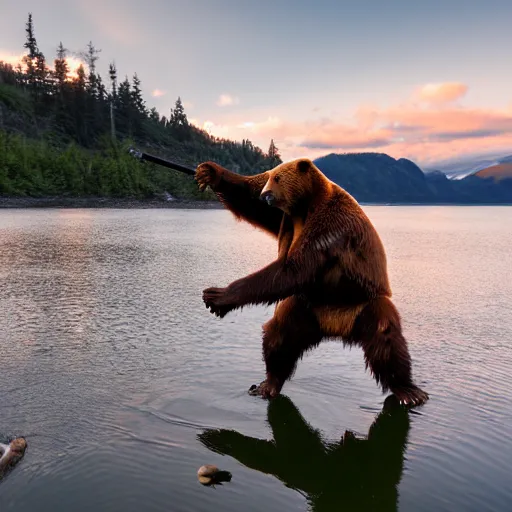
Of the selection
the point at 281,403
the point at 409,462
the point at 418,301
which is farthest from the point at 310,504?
the point at 418,301

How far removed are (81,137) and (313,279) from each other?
323 ft

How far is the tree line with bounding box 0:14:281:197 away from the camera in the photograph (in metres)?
66.5

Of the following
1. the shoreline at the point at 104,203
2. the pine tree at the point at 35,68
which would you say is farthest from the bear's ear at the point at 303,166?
the pine tree at the point at 35,68

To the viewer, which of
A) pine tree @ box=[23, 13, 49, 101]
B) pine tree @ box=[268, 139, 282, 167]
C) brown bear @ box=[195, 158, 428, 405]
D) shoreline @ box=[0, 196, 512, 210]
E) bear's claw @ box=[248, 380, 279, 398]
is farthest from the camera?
pine tree @ box=[268, 139, 282, 167]

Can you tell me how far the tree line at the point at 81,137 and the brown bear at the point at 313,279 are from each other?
61646mm

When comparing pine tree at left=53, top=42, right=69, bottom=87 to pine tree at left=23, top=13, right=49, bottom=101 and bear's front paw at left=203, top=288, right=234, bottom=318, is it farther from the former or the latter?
bear's front paw at left=203, top=288, right=234, bottom=318

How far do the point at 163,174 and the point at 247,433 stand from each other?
80993 millimetres

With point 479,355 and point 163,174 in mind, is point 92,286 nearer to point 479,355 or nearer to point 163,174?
point 479,355

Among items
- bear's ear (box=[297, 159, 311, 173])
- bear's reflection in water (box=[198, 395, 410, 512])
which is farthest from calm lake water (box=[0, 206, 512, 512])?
bear's ear (box=[297, 159, 311, 173])

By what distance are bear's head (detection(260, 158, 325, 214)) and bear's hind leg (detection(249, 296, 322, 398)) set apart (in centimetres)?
80

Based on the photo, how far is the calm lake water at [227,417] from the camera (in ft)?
9.12

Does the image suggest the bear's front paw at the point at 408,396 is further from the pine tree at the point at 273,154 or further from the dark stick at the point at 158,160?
the pine tree at the point at 273,154

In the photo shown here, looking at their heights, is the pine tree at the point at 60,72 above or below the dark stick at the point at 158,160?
above

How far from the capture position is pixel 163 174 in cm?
8188
